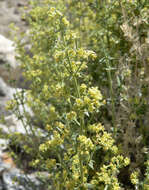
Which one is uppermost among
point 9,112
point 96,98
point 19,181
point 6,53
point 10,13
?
point 10,13

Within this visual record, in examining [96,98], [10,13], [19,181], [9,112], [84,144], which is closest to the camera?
[96,98]

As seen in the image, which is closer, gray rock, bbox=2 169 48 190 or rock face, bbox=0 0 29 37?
gray rock, bbox=2 169 48 190

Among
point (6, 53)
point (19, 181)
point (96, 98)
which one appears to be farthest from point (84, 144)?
point (6, 53)

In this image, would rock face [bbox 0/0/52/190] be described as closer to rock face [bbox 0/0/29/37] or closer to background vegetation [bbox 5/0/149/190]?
rock face [bbox 0/0/29/37]

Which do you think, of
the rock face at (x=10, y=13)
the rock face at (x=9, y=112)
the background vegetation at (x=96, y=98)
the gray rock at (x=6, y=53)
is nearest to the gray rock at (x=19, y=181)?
the rock face at (x=9, y=112)

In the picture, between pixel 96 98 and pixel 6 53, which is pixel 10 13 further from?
pixel 96 98

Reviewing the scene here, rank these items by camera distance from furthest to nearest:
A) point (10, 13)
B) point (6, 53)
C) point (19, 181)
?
point (10, 13)
point (6, 53)
point (19, 181)

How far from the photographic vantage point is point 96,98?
172cm

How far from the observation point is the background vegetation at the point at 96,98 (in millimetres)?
1819

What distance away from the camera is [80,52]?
5.69 feet

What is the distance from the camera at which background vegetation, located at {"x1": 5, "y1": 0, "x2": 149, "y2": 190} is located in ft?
5.97

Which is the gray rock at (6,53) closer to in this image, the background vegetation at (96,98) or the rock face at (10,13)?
the rock face at (10,13)

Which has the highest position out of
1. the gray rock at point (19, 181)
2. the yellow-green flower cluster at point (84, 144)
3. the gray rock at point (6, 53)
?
the gray rock at point (6, 53)

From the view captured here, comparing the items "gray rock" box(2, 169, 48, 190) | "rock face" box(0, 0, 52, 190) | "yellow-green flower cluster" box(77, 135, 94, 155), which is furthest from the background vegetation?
"gray rock" box(2, 169, 48, 190)
